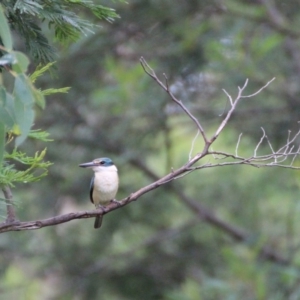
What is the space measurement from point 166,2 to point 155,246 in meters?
3.41

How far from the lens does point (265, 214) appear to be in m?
9.84

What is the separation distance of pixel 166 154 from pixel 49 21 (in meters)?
5.41

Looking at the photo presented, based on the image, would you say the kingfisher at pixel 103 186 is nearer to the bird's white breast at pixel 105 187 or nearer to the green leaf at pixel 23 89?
the bird's white breast at pixel 105 187

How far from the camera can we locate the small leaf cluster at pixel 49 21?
9.66ft

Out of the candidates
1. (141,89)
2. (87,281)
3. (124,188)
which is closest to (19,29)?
(141,89)

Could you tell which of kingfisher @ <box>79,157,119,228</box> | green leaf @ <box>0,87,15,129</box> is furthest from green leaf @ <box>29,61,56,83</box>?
kingfisher @ <box>79,157,119,228</box>

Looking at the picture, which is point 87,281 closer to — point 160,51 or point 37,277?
point 37,277

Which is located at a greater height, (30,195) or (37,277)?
(30,195)

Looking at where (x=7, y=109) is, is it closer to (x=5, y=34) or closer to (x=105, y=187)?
(x=5, y=34)

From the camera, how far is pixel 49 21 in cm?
303

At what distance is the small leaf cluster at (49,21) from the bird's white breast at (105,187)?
74.0 inches

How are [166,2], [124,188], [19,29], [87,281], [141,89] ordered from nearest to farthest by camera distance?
[19,29], [141,89], [166,2], [124,188], [87,281]

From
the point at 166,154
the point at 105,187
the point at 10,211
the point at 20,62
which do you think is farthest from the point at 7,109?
the point at 166,154

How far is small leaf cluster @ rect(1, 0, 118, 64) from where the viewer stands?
2945 millimetres
